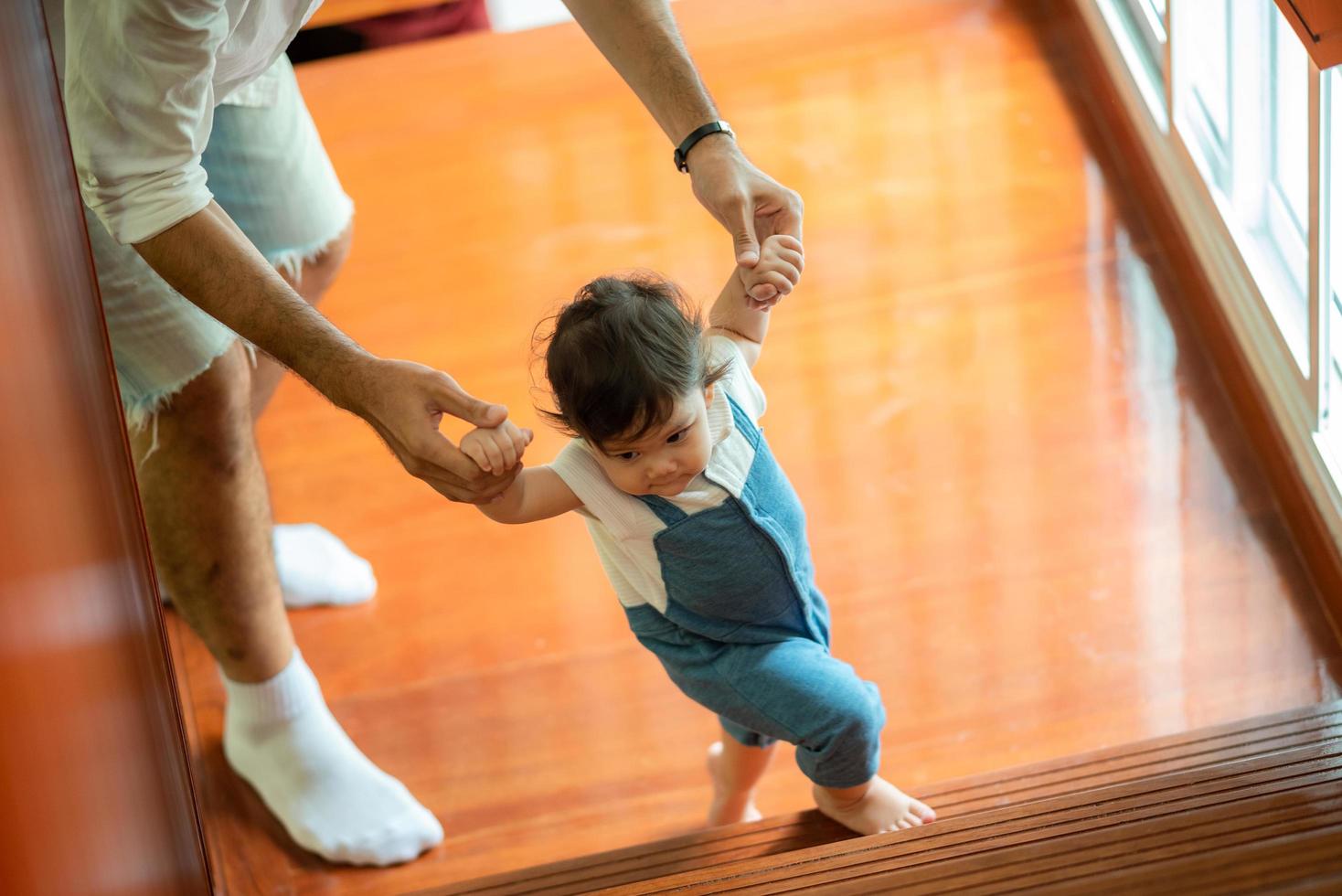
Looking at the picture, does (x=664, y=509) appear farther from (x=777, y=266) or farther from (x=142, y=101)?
(x=142, y=101)

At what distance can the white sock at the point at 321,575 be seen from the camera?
6.57ft

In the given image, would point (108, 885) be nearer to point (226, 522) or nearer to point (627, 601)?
point (627, 601)

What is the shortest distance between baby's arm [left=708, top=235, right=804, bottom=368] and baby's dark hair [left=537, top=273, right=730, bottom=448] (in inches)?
3.8

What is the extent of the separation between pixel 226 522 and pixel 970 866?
96 cm

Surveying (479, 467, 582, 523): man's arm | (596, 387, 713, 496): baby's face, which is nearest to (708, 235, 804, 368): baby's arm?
(596, 387, 713, 496): baby's face

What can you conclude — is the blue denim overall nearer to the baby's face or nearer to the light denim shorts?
the baby's face

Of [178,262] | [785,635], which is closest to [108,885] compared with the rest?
[178,262]

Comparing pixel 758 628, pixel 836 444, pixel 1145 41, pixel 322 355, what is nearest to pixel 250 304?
pixel 322 355

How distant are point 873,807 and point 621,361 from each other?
0.58 meters

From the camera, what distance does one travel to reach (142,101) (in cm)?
123

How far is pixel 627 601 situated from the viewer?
139 centimetres

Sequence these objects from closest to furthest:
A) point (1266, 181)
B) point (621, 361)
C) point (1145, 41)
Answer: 1. point (621, 361)
2. point (1266, 181)
3. point (1145, 41)

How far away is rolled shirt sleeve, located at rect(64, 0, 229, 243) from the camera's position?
1.21 m

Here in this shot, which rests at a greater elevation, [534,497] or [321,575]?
[534,497]
